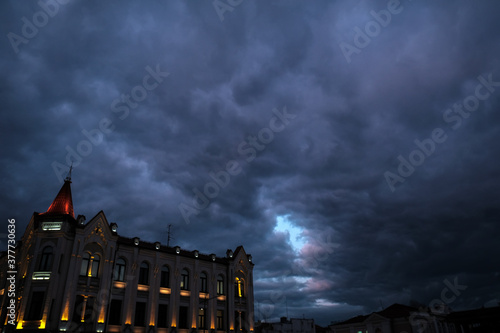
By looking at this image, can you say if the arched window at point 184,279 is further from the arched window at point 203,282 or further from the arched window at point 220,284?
the arched window at point 220,284

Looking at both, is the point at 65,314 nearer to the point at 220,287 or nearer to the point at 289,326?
the point at 220,287

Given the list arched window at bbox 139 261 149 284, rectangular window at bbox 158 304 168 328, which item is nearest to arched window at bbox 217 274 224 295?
rectangular window at bbox 158 304 168 328

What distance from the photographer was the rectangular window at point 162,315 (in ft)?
141

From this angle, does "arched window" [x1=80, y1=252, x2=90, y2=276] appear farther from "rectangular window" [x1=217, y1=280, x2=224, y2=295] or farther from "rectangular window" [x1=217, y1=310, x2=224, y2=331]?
"rectangular window" [x1=217, y1=310, x2=224, y2=331]

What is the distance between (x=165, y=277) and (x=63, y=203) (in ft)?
52.5

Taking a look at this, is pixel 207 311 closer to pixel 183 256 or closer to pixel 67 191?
pixel 183 256

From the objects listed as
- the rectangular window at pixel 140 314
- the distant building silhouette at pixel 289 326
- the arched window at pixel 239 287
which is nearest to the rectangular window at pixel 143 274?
the rectangular window at pixel 140 314

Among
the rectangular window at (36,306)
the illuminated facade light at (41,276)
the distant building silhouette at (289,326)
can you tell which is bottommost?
the distant building silhouette at (289,326)

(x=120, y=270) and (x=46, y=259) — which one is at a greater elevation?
(x=46, y=259)

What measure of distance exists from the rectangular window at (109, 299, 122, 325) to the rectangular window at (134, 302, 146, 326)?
2.13 metres

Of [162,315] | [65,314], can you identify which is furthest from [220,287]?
[65,314]

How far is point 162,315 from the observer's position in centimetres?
4356

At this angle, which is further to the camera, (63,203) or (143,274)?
(143,274)

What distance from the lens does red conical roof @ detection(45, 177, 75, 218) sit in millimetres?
41094
